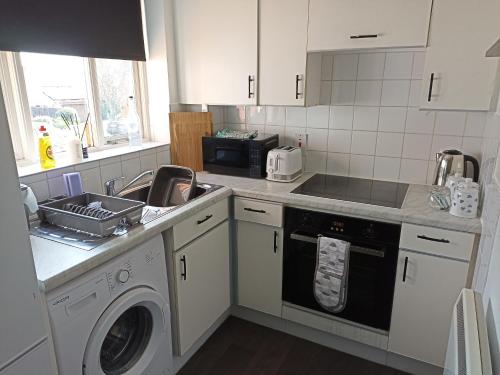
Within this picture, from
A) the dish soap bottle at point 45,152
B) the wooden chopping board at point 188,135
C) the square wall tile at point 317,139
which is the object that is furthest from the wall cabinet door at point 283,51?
the dish soap bottle at point 45,152

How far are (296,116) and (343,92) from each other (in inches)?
13.5

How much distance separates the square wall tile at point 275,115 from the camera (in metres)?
2.44

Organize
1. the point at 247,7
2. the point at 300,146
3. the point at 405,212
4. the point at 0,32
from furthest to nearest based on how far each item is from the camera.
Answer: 1. the point at 300,146
2. the point at 247,7
3. the point at 405,212
4. the point at 0,32

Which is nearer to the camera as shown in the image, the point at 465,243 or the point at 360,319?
the point at 465,243

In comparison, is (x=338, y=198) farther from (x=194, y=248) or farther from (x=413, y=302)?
(x=194, y=248)

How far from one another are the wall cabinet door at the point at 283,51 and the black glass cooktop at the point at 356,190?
1.65 feet

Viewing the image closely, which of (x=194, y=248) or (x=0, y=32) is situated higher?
(x=0, y=32)

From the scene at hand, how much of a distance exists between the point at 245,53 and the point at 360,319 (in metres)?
1.63

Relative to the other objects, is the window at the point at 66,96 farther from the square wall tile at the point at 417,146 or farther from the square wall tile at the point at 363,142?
the square wall tile at the point at 417,146

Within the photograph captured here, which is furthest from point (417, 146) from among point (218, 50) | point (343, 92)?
point (218, 50)

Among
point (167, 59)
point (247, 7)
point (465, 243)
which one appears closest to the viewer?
point (465, 243)

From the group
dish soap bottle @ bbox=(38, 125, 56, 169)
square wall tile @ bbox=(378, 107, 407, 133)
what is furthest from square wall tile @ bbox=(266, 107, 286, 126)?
dish soap bottle @ bbox=(38, 125, 56, 169)

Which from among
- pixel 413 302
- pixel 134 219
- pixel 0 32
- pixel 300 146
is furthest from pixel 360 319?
pixel 0 32

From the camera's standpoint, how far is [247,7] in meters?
2.04
